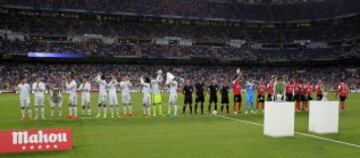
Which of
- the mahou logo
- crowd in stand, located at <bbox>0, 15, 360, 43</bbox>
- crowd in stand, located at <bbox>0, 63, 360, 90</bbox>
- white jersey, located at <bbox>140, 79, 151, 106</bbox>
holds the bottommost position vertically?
the mahou logo

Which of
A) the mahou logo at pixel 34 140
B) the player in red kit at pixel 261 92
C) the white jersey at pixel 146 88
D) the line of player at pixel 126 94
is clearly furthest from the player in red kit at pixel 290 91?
the mahou logo at pixel 34 140

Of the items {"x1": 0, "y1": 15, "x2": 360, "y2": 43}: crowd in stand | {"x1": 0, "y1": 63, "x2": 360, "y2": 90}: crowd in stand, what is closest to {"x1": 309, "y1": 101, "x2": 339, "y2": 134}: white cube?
{"x1": 0, "y1": 63, "x2": 360, "y2": 90}: crowd in stand

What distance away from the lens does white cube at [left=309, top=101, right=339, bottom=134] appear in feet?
57.3

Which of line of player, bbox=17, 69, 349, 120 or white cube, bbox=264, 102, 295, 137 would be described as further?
line of player, bbox=17, 69, 349, 120

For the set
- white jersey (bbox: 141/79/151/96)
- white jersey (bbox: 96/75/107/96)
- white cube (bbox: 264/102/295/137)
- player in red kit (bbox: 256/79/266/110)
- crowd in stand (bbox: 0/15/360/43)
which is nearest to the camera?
white cube (bbox: 264/102/295/137)

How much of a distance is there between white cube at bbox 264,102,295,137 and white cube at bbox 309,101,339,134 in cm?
154

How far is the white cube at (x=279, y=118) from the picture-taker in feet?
54.2

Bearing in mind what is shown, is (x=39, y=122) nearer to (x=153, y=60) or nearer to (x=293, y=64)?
(x=153, y=60)

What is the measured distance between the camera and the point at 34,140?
1284 centimetres

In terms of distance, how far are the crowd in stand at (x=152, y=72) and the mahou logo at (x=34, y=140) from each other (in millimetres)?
44508

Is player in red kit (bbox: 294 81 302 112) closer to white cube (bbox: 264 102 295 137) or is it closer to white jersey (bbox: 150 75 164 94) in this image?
white jersey (bbox: 150 75 164 94)

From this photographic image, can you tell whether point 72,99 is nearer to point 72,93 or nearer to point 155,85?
point 72,93

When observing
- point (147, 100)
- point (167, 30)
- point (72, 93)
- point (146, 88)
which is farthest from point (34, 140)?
point (167, 30)

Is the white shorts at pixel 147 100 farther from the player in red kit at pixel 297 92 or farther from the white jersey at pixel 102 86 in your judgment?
the player in red kit at pixel 297 92
